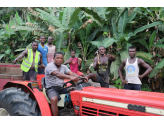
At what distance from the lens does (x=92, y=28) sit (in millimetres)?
7711

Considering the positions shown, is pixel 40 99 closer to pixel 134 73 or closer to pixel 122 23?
pixel 134 73

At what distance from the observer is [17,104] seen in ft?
7.21

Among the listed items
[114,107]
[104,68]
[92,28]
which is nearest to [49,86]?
[114,107]

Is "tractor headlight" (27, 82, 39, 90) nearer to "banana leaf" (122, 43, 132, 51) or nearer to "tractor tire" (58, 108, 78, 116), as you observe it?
"tractor tire" (58, 108, 78, 116)

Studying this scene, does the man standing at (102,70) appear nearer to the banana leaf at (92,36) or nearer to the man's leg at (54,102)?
the man's leg at (54,102)

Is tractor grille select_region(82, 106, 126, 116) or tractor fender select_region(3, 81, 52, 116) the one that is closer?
tractor grille select_region(82, 106, 126, 116)

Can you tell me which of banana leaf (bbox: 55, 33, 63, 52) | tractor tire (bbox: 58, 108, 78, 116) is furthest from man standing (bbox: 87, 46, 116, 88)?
banana leaf (bbox: 55, 33, 63, 52)

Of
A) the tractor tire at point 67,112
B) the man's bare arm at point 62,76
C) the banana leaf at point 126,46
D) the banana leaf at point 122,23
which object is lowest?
the tractor tire at point 67,112

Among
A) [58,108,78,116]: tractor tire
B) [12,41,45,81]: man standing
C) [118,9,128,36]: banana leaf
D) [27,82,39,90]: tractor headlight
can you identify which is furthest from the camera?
[118,9,128,36]: banana leaf

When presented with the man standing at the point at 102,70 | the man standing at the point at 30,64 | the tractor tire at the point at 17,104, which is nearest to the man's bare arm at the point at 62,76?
the tractor tire at the point at 17,104

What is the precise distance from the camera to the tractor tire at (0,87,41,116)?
2082 millimetres

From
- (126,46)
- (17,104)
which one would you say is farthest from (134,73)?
(126,46)

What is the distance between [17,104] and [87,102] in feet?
3.68

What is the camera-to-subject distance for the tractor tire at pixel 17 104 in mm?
2082
